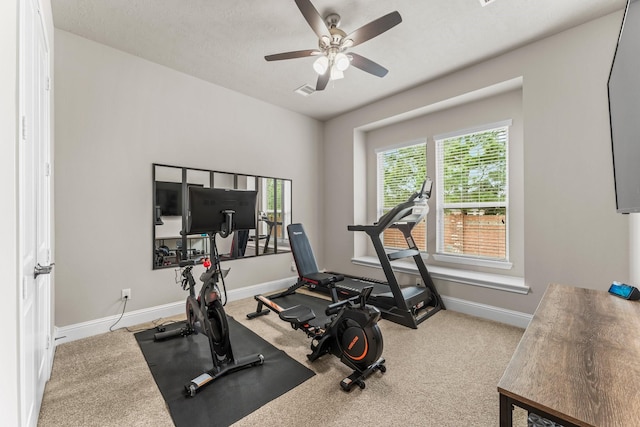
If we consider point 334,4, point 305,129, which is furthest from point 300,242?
point 334,4

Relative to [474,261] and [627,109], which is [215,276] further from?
[474,261]

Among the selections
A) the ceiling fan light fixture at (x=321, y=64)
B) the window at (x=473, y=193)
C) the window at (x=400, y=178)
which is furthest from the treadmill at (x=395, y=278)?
the ceiling fan light fixture at (x=321, y=64)

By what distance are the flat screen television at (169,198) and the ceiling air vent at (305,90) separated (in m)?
2.11

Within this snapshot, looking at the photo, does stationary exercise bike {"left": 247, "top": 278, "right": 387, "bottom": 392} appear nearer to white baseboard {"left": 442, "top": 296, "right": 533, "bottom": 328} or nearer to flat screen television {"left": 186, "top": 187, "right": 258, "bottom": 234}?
flat screen television {"left": 186, "top": 187, "right": 258, "bottom": 234}

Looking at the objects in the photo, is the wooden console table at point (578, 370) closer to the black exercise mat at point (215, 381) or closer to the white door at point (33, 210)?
the black exercise mat at point (215, 381)

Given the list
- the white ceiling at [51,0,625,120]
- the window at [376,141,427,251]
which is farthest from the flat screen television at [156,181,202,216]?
Answer: the window at [376,141,427,251]

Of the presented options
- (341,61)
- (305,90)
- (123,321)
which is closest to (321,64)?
(341,61)

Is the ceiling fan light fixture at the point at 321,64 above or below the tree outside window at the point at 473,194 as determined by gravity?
above

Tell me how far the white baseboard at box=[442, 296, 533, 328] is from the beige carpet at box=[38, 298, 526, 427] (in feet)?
0.56

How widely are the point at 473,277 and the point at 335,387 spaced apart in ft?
7.59

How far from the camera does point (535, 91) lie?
2.89 metres

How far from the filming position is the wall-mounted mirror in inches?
130

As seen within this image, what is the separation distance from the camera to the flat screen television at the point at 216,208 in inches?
86.2

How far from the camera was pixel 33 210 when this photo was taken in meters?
1.56
